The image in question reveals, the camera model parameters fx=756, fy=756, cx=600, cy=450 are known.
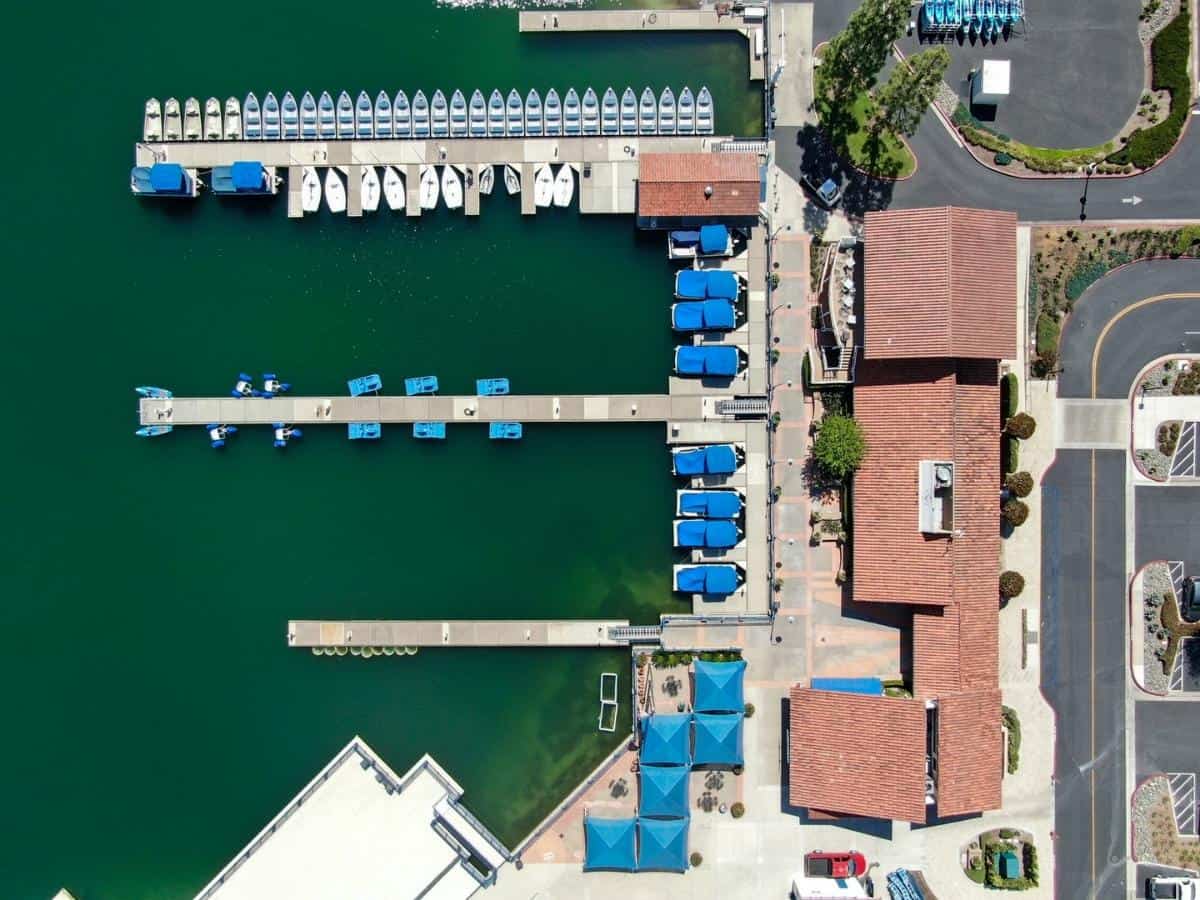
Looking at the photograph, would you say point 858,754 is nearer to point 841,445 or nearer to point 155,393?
point 841,445

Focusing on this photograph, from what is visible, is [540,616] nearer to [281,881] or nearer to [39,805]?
[281,881]

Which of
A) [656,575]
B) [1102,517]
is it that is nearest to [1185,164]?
[1102,517]

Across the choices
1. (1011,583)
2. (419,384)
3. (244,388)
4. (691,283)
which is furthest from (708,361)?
(244,388)

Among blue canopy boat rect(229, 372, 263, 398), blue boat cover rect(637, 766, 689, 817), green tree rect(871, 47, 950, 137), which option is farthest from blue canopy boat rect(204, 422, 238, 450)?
green tree rect(871, 47, 950, 137)

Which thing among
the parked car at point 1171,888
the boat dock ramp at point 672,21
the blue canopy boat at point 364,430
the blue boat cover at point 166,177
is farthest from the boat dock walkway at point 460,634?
the boat dock ramp at point 672,21

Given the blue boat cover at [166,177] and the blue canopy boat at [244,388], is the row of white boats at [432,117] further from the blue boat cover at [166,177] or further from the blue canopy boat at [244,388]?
the blue canopy boat at [244,388]

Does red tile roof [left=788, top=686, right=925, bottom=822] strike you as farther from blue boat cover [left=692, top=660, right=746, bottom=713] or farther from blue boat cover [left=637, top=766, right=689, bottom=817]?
blue boat cover [left=637, top=766, right=689, bottom=817]
